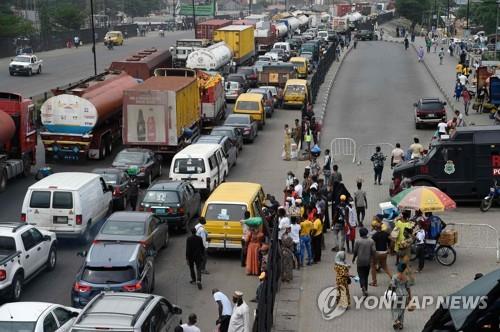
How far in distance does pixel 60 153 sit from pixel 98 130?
1.79 meters

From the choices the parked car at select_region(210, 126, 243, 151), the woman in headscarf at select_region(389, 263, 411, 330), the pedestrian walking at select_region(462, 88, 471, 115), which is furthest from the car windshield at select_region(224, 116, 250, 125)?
the woman in headscarf at select_region(389, 263, 411, 330)

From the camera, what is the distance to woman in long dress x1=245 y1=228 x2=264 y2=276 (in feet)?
70.3

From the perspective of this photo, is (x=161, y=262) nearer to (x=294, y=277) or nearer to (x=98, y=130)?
(x=294, y=277)

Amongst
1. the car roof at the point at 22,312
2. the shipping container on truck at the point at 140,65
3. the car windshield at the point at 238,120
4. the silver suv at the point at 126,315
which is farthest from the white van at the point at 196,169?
the shipping container on truck at the point at 140,65

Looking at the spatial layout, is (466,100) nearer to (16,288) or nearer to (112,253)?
(112,253)

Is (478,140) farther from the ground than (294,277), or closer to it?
farther from the ground

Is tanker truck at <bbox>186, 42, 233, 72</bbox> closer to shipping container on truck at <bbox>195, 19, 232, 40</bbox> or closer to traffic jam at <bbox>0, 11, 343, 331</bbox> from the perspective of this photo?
traffic jam at <bbox>0, 11, 343, 331</bbox>

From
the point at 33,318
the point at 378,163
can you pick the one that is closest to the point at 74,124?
the point at 378,163

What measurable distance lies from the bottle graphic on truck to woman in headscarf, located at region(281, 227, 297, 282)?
14.5 m

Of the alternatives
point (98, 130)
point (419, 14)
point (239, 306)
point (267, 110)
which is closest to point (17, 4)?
point (419, 14)

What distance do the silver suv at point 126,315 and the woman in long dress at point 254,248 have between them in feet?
17.8

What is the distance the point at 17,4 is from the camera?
127 metres

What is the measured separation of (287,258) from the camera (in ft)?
67.8

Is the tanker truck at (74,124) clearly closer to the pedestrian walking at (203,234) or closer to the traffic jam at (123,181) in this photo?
the traffic jam at (123,181)
